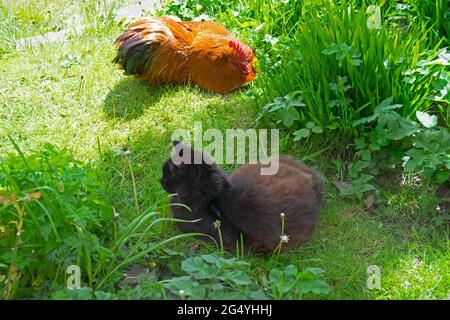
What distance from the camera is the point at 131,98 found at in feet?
14.6

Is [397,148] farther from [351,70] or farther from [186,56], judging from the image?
[186,56]

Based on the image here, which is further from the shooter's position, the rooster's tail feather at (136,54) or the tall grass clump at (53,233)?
the rooster's tail feather at (136,54)

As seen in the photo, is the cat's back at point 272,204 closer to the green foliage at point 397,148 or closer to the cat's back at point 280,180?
the cat's back at point 280,180

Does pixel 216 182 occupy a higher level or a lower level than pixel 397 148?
higher

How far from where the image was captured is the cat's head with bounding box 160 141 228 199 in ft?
9.93

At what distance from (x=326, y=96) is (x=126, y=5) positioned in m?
2.82

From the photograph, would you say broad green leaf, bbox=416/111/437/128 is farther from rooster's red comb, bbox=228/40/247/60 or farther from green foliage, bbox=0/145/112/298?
green foliage, bbox=0/145/112/298

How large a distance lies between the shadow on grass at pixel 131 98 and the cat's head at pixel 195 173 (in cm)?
129

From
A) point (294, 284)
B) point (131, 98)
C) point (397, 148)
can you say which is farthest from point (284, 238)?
point (131, 98)

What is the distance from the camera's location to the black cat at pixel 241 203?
120 inches

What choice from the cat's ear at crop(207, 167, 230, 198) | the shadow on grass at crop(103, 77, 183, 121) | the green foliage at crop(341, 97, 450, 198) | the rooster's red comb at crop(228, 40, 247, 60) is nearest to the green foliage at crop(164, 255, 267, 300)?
the cat's ear at crop(207, 167, 230, 198)

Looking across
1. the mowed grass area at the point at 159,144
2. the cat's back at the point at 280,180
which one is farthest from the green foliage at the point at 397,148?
the cat's back at the point at 280,180

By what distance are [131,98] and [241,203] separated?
1.70 meters

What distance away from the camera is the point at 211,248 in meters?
3.19
